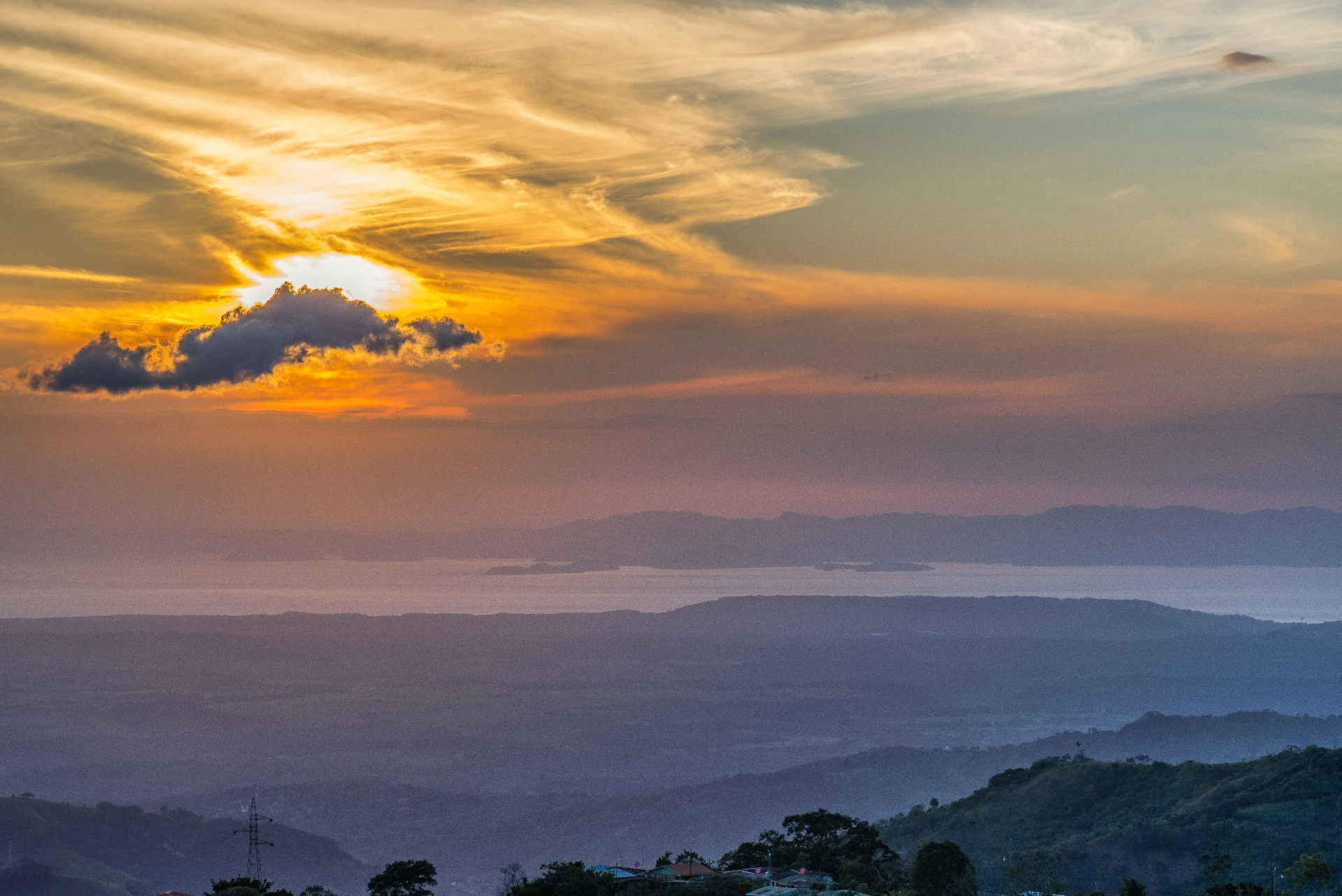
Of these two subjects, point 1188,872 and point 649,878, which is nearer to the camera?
point 649,878

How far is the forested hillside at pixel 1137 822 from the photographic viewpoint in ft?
398

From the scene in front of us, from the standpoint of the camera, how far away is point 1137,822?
13550cm

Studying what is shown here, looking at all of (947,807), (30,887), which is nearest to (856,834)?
(947,807)

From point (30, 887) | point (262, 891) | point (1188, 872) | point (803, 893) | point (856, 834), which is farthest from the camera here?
point (30, 887)

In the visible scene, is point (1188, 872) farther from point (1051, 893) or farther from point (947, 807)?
point (947, 807)

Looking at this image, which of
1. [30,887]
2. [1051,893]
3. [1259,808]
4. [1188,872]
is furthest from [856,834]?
[30,887]

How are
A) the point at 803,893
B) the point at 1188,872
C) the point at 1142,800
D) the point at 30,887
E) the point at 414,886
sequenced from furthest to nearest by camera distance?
the point at 30,887 < the point at 1142,800 < the point at 1188,872 < the point at 414,886 < the point at 803,893

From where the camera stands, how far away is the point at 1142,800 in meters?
148

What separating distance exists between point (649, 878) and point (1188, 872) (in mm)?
55550

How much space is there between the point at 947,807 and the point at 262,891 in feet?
318

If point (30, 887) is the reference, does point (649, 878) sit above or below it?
above

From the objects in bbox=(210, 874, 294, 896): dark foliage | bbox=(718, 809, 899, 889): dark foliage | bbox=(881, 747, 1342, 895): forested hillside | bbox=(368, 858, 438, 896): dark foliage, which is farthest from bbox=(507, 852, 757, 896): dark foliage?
bbox=(881, 747, 1342, 895): forested hillside

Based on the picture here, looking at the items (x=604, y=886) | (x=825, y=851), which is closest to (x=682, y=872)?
(x=825, y=851)

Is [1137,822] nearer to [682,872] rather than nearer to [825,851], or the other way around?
[825,851]
